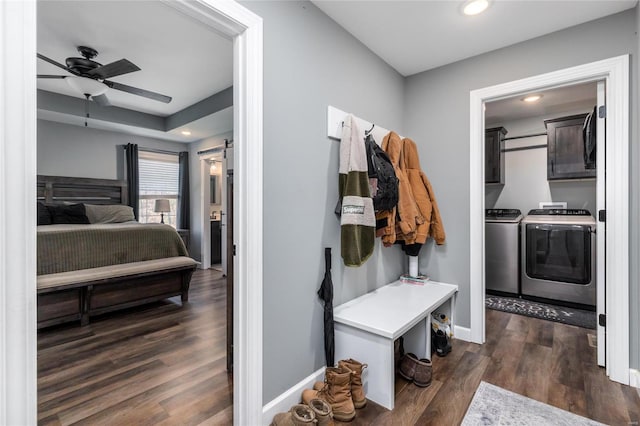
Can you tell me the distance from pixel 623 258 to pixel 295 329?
82.3 inches

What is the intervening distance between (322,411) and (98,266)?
2.83 metres

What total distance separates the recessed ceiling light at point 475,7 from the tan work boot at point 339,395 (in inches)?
89.0

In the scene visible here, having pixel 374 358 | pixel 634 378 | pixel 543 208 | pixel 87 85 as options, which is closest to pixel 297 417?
pixel 374 358

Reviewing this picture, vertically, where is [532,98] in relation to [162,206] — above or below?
above

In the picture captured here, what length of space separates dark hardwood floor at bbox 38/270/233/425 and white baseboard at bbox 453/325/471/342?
185 centimetres

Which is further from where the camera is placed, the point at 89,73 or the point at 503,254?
the point at 503,254

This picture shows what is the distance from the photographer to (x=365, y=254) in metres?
1.95

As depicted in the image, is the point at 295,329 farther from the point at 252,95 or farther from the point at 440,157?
the point at 440,157

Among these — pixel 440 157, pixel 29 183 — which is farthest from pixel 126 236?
pixel 440 157

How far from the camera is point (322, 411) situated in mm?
1513

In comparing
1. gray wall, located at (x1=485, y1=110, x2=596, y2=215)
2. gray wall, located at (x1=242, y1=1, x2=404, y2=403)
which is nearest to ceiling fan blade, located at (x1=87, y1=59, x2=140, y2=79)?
gray wall, located at (x1=242, y1=1, x2=404, y2=403)

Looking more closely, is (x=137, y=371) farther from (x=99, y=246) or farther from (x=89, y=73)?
(x=89, y=73)

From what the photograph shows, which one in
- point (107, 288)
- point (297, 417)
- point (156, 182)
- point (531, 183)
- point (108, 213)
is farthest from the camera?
point (156, 182)

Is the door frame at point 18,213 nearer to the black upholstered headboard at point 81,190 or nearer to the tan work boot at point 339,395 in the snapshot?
the tan work boot at point 339,395
